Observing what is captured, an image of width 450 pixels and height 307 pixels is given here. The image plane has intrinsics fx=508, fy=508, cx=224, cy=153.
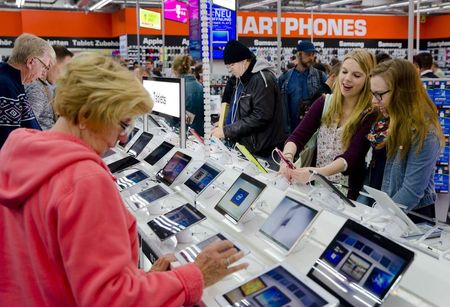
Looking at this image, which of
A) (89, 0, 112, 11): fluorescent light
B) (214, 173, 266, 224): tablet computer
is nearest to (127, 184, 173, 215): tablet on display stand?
(214, 173, 266, 224): tablet computer

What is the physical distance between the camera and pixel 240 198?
2.27m

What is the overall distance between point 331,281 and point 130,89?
81cm

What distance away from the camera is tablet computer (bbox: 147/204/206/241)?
7.03 feet

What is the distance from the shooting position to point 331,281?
1.51 metres

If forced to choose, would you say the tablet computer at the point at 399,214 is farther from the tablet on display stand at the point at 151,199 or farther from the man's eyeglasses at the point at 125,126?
the tablet on display stand at the point at 151,199

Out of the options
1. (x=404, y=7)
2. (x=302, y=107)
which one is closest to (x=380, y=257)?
(x=302, y=107)

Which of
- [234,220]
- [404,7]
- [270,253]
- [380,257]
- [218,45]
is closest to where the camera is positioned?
[380,257]

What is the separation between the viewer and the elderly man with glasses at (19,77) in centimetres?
324

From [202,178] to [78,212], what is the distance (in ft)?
5.03

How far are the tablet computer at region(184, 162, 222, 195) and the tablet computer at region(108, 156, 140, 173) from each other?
28.4 inches

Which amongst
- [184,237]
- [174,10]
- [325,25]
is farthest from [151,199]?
[325,25]

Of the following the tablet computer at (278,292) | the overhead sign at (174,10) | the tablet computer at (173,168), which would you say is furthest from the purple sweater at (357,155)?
the overhead sign at (174,10)

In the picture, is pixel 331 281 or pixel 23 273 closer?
pixel 23 273

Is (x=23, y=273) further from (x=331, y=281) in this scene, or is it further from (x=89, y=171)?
(x=331, y=281)
